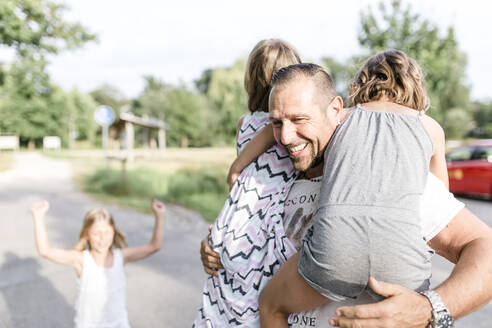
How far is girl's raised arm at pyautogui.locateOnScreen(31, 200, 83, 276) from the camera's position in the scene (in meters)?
3.03

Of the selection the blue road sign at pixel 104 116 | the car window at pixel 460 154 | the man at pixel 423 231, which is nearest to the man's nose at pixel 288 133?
the man at pixel 423 231

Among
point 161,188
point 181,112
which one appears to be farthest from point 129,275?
point 181,112

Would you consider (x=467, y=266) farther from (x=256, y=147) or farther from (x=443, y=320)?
(x=256, y=147)

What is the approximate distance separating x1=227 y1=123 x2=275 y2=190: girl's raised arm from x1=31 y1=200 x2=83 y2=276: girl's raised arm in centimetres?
190

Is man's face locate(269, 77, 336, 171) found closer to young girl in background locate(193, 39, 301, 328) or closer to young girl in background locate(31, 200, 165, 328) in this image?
young girl in background locate(193, 39, 301, 328)

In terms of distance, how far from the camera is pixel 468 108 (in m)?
51.9

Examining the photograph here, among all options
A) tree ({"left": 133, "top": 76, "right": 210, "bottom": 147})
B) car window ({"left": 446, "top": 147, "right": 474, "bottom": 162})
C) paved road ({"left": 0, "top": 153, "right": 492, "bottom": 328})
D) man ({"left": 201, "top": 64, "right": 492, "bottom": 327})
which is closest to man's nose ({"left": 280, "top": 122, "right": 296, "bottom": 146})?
man ({"left": 201, "top": 64, "right": 492, "bottom": 327})

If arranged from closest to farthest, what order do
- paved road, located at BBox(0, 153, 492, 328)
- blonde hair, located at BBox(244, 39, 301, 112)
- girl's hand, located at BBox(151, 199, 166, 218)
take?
1. blonde hair, located at BBox(244, 39, 301, 112)
2. girl's hand, located at BBox(151, 199, 166, 218)
3. paved road, located at BBox(0, 153, 492, 328)

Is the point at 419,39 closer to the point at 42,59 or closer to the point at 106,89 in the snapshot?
the point at 42,59

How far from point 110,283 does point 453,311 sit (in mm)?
2586

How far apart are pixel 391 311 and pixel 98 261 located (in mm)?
2572

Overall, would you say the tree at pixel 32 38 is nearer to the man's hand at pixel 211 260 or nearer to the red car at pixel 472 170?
the man's hand at pixel 211 260

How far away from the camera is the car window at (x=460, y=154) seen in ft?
38.6

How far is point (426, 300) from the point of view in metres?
1.25
